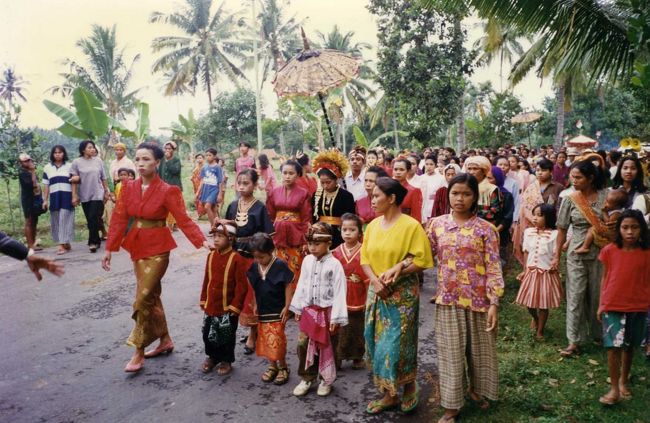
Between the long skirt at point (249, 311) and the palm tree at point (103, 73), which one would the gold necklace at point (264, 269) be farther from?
the palm tree at point (103, 73)

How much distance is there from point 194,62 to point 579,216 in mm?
29040

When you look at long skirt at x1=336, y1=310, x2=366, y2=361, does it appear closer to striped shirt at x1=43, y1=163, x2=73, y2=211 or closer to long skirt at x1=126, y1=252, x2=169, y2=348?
long skirt at x1=126, y1=252, x2=169, y2=348

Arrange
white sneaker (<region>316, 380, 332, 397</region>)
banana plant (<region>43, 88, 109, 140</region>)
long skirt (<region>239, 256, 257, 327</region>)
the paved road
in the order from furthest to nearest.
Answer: banana plant (<region>43, 88, 109, 140</region>), long skirt (<region>239, 256, 257, 327</region>), white sneaker (<region>316, 380, 332, 397</region>), the paved road

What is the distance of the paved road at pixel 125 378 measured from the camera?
3723mm

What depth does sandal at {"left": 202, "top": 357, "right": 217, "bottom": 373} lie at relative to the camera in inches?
175

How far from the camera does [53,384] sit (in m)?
4.23

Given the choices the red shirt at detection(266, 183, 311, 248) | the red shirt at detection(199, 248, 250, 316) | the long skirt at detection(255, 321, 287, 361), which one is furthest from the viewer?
the red shirt at detection(266, 183, 311, 248)

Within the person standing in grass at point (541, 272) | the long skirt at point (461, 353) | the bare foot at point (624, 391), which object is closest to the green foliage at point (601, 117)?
the person standing in grass at point (541, 272)

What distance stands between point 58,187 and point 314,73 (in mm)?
6000

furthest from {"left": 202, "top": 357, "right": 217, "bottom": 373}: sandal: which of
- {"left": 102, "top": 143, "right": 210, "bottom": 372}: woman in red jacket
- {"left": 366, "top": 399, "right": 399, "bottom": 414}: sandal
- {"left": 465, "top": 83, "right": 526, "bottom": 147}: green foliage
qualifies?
{"left": 465, "top": 83, "right": 526, "bottom": 147}: green foliage

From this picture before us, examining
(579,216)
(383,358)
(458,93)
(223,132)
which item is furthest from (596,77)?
(223,132)

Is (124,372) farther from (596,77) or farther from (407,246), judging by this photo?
(596,77)

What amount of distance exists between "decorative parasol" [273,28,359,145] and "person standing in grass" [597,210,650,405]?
11.8 feet

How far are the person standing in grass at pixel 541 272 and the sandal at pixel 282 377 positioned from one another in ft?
8.42
